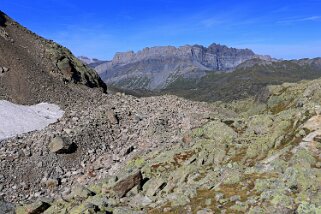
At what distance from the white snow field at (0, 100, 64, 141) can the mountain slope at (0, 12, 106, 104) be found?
6.50ft

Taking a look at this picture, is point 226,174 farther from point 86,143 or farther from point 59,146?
point 86,143

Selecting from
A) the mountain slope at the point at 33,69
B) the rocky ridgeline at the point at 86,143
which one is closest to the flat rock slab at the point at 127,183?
the rocky ridgeline at the point at 86,143

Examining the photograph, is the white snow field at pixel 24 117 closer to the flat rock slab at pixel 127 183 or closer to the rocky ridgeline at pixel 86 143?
the rocky ridgeline at pixel 86 143

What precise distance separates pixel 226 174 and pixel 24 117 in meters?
30.9

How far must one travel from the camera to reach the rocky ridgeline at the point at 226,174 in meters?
19.6

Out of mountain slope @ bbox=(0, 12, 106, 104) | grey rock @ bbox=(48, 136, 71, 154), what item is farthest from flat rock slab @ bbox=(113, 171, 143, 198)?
mountain slope @ bbox=(0, 12, 106, 104)

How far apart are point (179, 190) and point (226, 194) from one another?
12.9 feet

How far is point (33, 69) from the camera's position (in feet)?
181

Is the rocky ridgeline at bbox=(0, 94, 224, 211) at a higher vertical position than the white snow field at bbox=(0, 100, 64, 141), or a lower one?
lower

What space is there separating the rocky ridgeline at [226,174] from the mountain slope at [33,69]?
18584mm

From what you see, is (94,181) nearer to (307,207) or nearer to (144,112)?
(144,112)

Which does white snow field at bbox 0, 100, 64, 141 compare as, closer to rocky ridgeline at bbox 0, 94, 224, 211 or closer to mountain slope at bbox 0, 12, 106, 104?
rocky ridgeline at bbox 0, 94, 224, 211

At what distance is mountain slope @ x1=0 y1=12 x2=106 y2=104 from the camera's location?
50969mm

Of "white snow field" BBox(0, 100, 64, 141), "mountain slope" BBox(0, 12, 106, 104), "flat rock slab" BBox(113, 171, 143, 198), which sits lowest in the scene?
"flat rock slab" BBox(113, 171, 143, 198)
